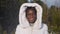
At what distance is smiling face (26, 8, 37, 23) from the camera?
42.7 inches

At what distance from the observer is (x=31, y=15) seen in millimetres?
1096

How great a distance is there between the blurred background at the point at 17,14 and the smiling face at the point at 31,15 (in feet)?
0.25

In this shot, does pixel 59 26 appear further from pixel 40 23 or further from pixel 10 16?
pixel 10 16

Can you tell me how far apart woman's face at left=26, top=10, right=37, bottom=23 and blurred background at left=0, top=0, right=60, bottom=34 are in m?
0.08

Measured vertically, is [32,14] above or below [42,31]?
above

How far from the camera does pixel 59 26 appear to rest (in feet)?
3.71

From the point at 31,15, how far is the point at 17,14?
11 cm

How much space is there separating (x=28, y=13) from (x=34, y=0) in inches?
4.7

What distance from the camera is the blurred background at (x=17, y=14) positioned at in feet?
3.73

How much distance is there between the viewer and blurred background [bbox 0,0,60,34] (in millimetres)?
1138

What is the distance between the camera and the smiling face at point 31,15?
1.08 m

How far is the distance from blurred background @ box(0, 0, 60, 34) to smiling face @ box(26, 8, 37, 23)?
0.25 feet

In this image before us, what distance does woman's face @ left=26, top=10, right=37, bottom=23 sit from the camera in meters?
1.09

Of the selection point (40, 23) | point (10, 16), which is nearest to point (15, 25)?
point (10, 16)
